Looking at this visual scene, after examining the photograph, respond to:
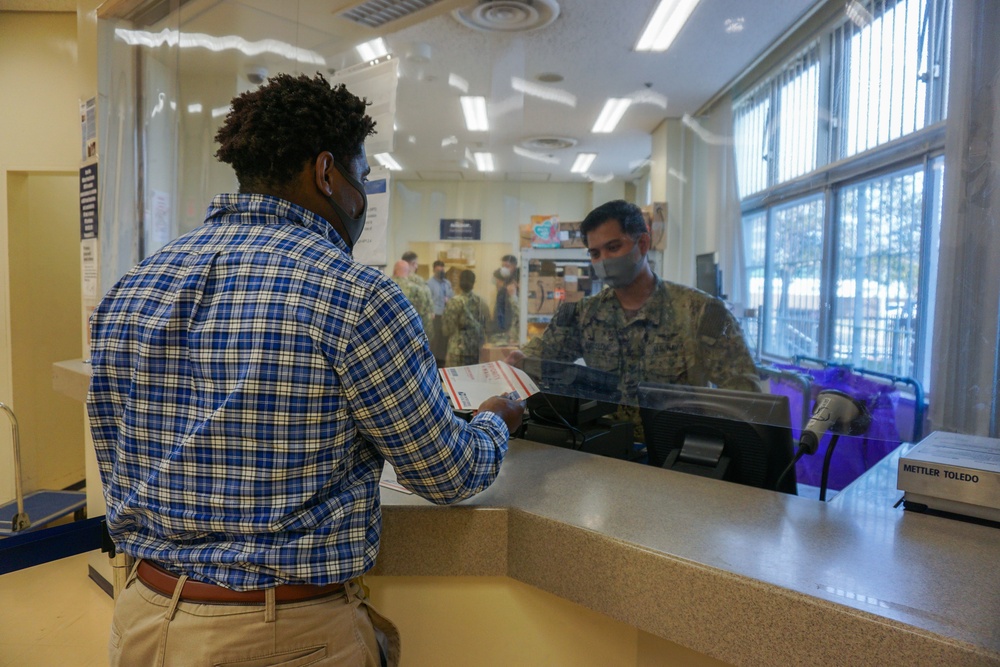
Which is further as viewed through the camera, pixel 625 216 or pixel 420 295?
pixel 420 295

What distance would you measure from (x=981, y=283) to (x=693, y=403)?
1.94ft

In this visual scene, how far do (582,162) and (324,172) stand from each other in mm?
1172

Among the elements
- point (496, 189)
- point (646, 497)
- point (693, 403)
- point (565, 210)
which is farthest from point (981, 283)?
point (496, 189)

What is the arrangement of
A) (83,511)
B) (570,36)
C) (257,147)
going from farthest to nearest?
Result: (83,511) → (570,36) → (257,147)

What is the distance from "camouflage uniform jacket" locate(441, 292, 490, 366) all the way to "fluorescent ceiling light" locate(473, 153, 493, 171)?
0.44m

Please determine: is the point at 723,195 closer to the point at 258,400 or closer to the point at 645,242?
the point at 645,242

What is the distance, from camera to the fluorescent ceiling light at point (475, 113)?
6.79ft

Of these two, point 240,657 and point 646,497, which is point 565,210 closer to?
point 646,497

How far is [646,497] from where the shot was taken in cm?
113

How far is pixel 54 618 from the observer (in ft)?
8.19

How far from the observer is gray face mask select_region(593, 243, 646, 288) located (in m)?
1.81

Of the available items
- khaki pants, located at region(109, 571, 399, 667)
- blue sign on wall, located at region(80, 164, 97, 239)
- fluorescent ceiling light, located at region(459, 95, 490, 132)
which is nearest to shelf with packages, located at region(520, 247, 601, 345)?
fluorescent ceiling light, located at region(459, 95, 490, 132)

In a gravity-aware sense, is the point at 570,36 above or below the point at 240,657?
above

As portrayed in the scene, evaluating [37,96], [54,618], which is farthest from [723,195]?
[37,96]
